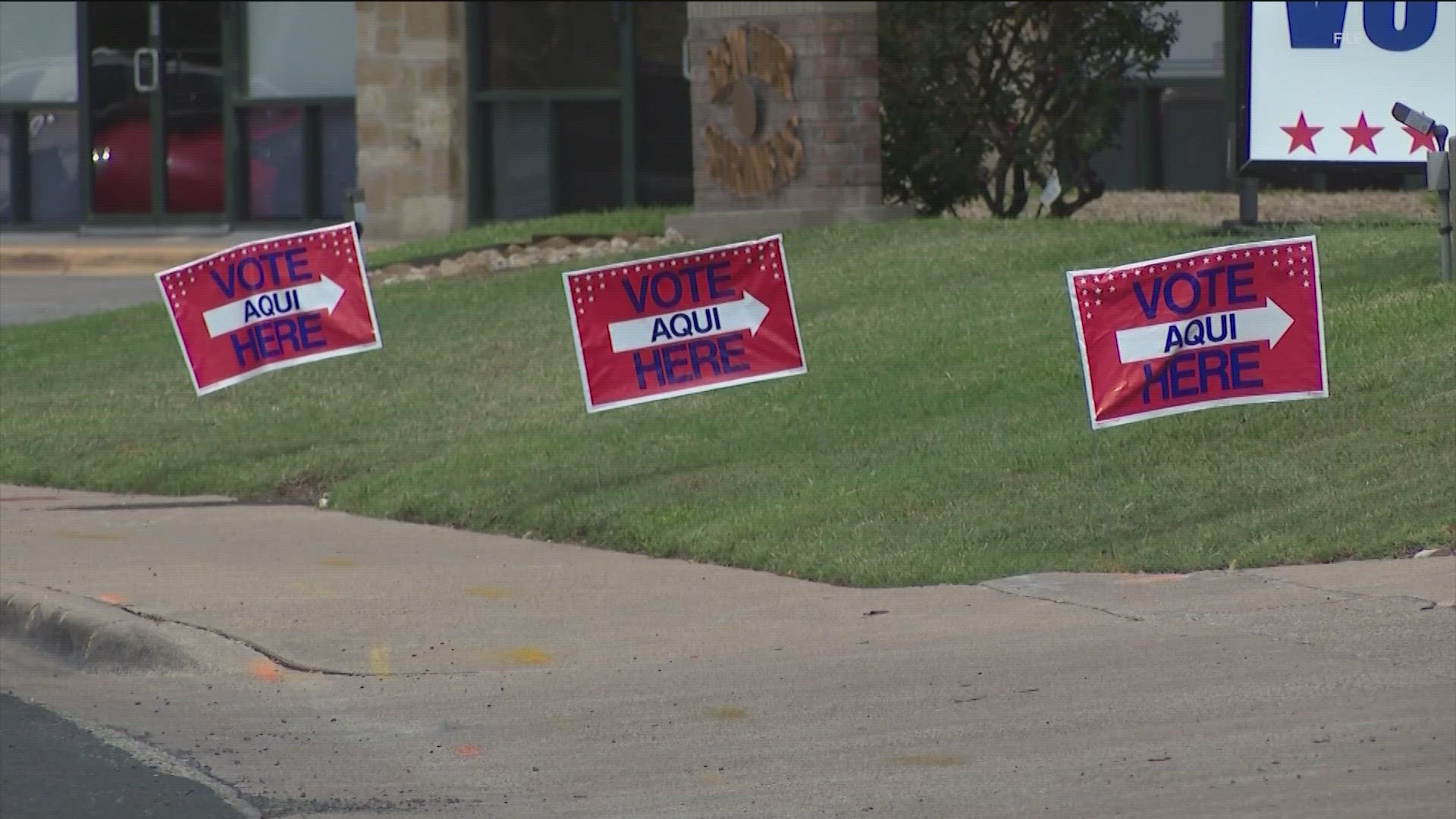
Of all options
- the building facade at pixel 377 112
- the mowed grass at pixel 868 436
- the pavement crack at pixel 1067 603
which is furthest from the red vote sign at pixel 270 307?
the building facade at pixel 377 112

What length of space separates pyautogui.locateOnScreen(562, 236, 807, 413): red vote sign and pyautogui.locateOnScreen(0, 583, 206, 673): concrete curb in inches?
125

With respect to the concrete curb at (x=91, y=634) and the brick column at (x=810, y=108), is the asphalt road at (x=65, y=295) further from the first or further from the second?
the concrete curb at (x=91, y=634)

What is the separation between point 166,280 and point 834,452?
4.47 meters

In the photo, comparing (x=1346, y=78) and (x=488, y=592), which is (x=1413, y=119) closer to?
(x=1346, y=78)

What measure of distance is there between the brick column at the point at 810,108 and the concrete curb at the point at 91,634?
11.6 meters

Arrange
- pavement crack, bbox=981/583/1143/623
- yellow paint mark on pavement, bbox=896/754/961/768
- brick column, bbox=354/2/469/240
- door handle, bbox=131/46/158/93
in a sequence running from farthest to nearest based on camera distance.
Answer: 1. door handle, bbox=131/46/158/93
2. brick column, bbox=354/2/469/240
3. pavement crack, bbox=981/583/1143/623
4. yellow paint mark on pavement, bbox=896/754/961/768

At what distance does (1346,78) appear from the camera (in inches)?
661

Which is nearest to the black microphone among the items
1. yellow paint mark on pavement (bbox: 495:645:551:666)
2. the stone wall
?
yellow paint mark on pavement (bbox: 495:645:551:666)

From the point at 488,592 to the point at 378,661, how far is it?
1.18 meters

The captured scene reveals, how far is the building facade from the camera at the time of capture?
26.5 m

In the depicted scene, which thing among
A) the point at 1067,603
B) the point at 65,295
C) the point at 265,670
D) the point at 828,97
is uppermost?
the point at 828,97

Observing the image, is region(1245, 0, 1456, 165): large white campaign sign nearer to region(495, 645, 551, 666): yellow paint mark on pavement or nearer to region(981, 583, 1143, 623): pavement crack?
region(981, 583, 1143, 623): pavement crack

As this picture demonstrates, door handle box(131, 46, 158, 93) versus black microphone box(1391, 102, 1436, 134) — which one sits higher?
door handle box(131, 46, 158, 93)

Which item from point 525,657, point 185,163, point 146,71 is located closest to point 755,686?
point 525,657
